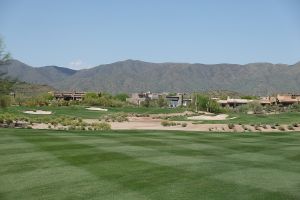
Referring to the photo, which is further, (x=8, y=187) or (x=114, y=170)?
(x=114, y=170)

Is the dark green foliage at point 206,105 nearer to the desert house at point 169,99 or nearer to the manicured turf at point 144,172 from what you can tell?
the desert house at point 169,99

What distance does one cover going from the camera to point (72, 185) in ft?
45.3

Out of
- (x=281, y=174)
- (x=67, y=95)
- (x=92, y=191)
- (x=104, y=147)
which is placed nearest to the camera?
(x=92, y=191)

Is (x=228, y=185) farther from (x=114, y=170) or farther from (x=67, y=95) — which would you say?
(x=67, y=95)

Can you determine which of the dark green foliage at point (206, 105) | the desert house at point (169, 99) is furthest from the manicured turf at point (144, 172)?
the desert house at point (169, 99)

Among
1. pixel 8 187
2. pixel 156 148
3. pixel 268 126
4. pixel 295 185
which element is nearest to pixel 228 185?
pixel 295 185

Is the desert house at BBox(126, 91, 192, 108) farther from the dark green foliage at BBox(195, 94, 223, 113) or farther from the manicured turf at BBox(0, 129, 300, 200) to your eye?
the manicured turf at BBox(0, 129, 300, 200)

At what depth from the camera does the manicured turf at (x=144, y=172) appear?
12977 millimetres

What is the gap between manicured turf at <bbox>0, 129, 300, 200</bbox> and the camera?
42.6 ft

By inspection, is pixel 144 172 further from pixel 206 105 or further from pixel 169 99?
pixel 169 99

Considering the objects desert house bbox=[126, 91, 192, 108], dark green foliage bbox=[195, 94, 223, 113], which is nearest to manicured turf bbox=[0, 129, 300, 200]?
dark green foliage bbox=[195, 94, 223, 113]

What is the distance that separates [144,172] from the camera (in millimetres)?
15750

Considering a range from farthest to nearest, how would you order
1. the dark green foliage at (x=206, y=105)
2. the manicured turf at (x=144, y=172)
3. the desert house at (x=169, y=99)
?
the desert house at (x=169, y=99) < the dark green foliage at (x=206, y=105) < the manicured turf at (x=144, y=172)

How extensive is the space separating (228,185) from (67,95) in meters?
137
